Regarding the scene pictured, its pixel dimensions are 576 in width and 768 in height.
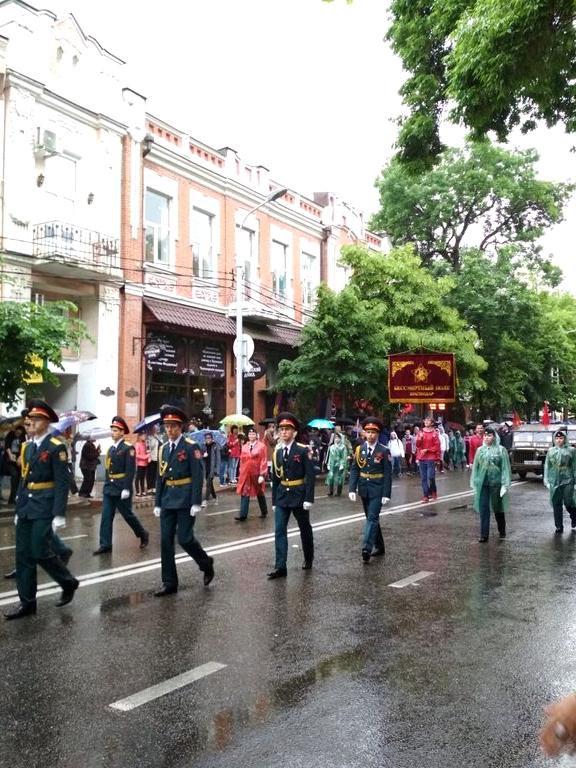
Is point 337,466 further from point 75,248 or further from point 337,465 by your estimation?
point 75,248

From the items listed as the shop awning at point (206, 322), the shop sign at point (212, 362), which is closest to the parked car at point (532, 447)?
the shop awning at point (206, 322)

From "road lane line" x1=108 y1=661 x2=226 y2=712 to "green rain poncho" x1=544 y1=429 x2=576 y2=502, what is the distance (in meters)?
7.95

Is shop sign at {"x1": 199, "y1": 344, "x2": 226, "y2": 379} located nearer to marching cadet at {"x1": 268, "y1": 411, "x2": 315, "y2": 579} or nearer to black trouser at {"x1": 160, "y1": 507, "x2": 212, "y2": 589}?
marching cadet at {"x1": 268, "y1": 411, "x2": 315, "y2": 579}

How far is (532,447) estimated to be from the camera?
73.2ft

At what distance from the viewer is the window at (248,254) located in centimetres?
2641

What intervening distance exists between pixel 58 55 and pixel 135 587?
1700 cm

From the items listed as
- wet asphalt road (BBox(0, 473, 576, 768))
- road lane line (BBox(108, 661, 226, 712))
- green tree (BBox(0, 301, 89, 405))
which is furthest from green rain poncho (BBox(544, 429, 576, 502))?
green tree (BBox(0, 301, 89, 405))

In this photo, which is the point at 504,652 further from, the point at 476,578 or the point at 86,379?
the point at 86,379

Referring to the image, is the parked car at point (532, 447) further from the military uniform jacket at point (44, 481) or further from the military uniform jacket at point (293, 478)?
the military uniform jacket at point (44, 481)

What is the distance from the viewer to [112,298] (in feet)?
67.1

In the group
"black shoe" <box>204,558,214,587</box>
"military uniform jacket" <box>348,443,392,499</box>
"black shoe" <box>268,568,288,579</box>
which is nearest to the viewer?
"black shoe" <box>204,558,214,587</box>

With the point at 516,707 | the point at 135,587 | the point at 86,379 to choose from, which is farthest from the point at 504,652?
the point at 86,379

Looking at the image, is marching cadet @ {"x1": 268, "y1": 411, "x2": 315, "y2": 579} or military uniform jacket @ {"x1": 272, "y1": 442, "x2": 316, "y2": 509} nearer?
marching cadet @ {"x1": 268, "y1": 411, "x2": 315, "y2": 579}

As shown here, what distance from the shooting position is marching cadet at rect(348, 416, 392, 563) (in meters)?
9.45
